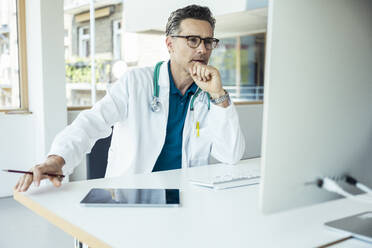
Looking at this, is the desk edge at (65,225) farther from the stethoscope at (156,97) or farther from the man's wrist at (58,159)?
the stethoscope at (156,97)

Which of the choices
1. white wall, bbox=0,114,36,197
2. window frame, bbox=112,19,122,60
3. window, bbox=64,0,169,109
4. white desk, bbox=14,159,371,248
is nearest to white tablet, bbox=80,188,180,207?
white desk, bbox=14,159,371,248


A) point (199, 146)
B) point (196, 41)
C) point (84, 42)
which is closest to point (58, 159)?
point (199, 146)

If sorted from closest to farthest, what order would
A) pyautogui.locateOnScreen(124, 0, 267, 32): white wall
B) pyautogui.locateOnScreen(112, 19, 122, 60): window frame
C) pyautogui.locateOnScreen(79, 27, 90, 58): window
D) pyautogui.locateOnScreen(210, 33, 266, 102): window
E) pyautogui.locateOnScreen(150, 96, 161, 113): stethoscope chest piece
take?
pyautogui.locateOnScreen(150, 96, 161, 113): stethoscope chest piece
pyautogui.locateOnScreen(124, 0, 267, 32): white wall
pyautogui.locateOnScreen(210, 33, 266, 102): window
pyautogui.locateOnScreen(112, 19, 122, 60): window frame
pyautogui.locateOnScreen(79, 27, 90, 58): window

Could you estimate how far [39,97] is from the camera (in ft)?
10.9

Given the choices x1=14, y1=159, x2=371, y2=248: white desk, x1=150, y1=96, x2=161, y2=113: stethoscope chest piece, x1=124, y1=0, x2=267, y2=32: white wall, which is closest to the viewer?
x1=14, y1=159, x2=371, y2=248: white desk

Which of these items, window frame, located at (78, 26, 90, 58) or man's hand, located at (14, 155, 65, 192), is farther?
window frame, located at (78, 26, 90, 58)

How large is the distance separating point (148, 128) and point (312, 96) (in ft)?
3.83

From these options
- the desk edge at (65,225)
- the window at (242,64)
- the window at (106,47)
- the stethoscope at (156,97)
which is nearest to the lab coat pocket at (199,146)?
the stethoscope at (156,97)

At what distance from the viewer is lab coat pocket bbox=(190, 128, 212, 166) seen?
5.66 feet

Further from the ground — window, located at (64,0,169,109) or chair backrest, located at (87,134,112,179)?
window, located at (64,0,169,109)

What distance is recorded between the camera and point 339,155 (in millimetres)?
669

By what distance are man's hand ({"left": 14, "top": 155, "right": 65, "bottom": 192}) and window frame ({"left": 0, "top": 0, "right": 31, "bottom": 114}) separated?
2.42m

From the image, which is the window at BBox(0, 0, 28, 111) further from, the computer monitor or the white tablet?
the computer monitor

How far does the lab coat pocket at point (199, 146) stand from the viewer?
1.73 m
